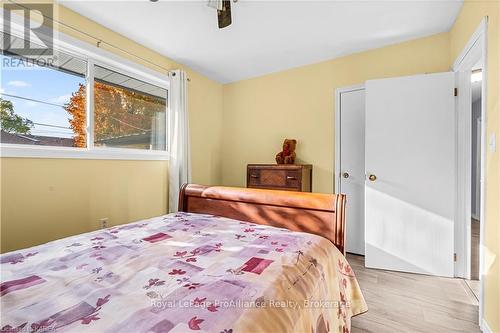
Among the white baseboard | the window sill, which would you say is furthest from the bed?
the window sill

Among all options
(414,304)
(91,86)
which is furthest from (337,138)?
(91,86)

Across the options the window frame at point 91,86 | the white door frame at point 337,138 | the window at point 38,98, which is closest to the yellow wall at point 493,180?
the white door frame at point 337,138

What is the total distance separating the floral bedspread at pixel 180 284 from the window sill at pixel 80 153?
1.03m

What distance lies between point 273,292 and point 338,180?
2.43m

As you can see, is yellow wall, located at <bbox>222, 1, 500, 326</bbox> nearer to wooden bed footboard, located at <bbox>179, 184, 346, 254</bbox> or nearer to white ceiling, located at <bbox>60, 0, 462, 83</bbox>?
white ceiling, located at <bbox>60, 0, 462, 83</bbox>

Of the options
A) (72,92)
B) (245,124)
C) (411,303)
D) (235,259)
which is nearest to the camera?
(235,259)

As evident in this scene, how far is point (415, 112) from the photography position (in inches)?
95.3

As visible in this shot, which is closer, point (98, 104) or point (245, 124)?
point (98, 104)

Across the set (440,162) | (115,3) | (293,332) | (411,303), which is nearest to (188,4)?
(115,3)

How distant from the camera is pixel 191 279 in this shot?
3.00 feet

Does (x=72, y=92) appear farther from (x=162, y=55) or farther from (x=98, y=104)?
(x=162, y=55)

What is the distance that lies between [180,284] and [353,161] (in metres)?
2.59

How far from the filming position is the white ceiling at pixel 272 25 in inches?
82.0

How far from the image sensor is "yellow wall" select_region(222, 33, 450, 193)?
2.63m
